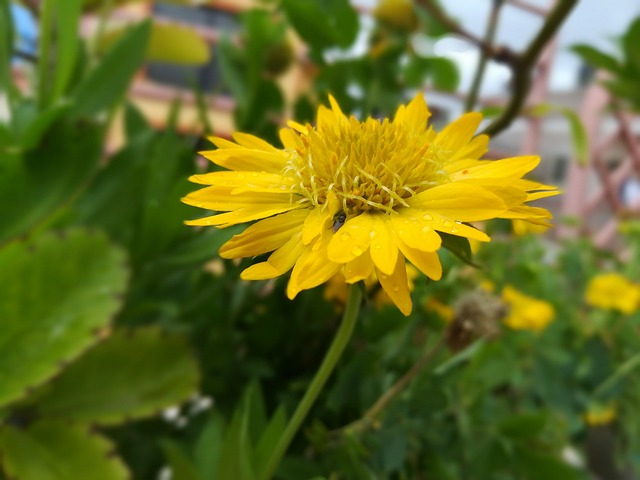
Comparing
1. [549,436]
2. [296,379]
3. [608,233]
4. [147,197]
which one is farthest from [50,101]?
[608,233]

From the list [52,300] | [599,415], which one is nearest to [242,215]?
[52,300]

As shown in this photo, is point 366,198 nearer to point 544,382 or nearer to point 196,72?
point 544,382

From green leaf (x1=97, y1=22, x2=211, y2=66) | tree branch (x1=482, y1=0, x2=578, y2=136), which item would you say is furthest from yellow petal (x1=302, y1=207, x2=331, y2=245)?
green leaf (x1=97, y1=22, x2=211, y2=66)

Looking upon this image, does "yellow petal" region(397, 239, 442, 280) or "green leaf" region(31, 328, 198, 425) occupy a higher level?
"yellow petal" region(397, 239, 442, 280)

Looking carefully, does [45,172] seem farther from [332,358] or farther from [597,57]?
[597,57]

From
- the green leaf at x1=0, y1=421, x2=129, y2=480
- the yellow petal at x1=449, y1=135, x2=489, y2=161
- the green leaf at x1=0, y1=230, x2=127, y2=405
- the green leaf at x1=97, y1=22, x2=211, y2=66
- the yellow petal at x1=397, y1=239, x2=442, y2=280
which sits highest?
the yellow petal at x1=449, y1=135, x2=489, y2=161

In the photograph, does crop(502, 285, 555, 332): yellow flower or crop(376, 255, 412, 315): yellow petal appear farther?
crop(502, 285, 555, 332): yellow flower

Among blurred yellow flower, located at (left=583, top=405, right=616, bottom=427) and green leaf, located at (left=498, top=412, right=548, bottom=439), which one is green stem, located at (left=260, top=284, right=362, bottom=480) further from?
blurred yellow flower, located at (left=583, top=405, right=616, bottom=427)
